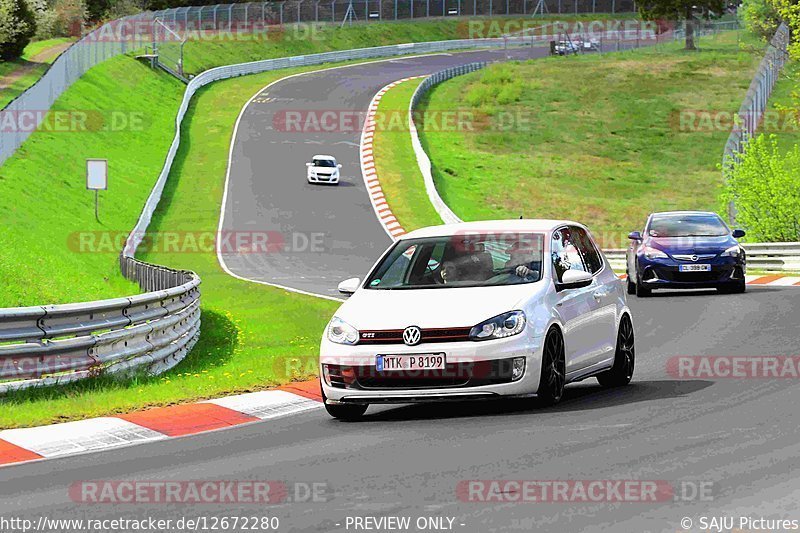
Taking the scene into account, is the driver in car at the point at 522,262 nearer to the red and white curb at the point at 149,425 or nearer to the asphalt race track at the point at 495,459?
the asphalt race track at the point at 495,459

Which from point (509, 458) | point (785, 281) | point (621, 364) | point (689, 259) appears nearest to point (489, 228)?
point (621, 364)

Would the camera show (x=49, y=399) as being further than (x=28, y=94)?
No

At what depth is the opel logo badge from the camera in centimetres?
1118

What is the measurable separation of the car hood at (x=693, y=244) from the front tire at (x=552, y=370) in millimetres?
13796

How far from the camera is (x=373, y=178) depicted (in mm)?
57375

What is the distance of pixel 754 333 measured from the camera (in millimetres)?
18172

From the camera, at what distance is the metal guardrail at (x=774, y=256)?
33.7 meters

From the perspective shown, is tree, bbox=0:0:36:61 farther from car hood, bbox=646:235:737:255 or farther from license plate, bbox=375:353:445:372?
license plate, bbox=375:353:445:372

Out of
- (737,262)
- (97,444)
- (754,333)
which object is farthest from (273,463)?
(737,262)

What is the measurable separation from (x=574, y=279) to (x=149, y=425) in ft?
12.3

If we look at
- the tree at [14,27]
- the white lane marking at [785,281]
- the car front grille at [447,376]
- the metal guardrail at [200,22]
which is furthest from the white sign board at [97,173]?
the car front grille at [447,376]

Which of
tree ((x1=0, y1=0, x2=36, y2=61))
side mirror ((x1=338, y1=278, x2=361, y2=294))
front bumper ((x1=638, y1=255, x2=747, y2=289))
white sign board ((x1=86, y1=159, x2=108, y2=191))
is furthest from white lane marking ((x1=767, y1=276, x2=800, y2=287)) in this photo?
tree ((x1=0, y1=0, x2=36, y2=61))

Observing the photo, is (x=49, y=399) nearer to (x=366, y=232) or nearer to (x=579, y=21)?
(x=366, y=232)

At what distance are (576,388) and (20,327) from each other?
5.32 m
